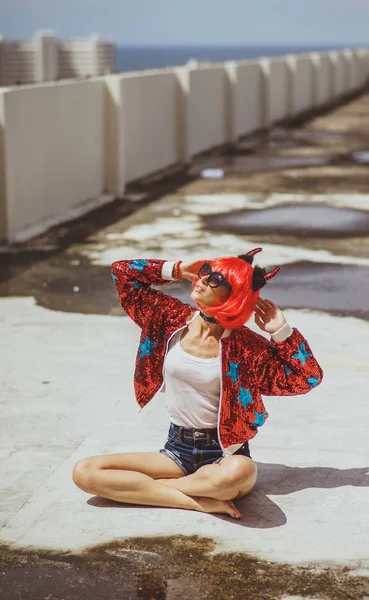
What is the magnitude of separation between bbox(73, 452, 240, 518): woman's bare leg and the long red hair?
0.83 m

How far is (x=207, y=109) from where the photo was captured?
22156 mm

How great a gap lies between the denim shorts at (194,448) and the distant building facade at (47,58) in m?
27.8

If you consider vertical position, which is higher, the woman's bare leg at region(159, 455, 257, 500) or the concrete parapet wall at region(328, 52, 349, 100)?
the woman's bare leg at region(159, 455, 257, 500)

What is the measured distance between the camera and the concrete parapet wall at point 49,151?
1241 cm

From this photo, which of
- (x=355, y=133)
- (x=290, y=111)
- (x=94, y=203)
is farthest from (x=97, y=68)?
(x=94, y=203)

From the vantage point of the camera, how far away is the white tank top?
17.1ft

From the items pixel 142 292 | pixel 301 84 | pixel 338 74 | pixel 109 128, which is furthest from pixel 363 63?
pixel 142 292

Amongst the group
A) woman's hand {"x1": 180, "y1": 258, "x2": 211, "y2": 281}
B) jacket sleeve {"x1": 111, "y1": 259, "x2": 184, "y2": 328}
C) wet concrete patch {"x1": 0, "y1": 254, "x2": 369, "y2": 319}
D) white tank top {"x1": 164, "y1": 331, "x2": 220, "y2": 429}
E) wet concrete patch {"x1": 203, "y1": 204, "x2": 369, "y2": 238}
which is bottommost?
wet concrete patch {"x1": 203, "y1": 204, "x2": 369, "y2": 238}

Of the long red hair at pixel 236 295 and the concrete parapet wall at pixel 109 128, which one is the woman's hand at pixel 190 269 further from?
the concrete parapet wall at pixel 109 128

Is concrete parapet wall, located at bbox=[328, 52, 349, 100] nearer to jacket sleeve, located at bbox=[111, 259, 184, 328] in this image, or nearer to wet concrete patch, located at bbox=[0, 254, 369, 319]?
A: wet concrete patch, located at bbox=[0, 254, 369, 319]

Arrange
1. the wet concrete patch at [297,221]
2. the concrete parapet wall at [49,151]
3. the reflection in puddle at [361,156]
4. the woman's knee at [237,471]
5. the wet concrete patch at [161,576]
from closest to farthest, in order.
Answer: the wet concrete patch at [161,576] < the woman's knee at [237,471] < the concrete parapet wall at [49,151] < the wet concrete patch at [297,221] < the reflection in puddle at [361,156]

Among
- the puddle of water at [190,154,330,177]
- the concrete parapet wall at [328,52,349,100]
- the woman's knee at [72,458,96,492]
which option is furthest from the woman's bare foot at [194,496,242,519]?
the concrete parapet wall at [328,52,349,100]

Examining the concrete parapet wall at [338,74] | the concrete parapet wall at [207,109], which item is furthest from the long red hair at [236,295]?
the concrete parapet wall at [338,74]

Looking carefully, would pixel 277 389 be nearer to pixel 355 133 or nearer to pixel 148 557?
pixel 148 557
